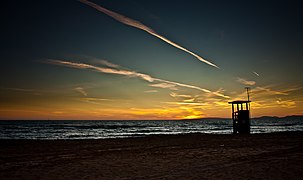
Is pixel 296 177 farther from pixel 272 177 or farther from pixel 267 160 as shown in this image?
pixel 267 160

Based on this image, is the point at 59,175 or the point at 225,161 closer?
the point at 59,175

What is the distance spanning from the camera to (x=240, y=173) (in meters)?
7.71

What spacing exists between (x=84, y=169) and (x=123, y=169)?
152 cm

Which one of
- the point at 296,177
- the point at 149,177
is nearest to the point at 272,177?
the point at 296,177

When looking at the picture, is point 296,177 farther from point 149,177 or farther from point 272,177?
point 149,177

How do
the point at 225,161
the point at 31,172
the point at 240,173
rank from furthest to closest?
1. the point at 225,161
2. the point at 31,172
3. the point at 240,173

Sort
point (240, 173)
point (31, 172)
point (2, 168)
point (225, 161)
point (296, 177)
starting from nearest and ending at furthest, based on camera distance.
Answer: point (296, 177) < point (240, 173) < point (31, 172) < point (2, 168) < point (225, 161)

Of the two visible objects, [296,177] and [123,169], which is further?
Answer: [123,169]

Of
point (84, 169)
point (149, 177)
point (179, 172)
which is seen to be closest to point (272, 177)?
point (179, 172)

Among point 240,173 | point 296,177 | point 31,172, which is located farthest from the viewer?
point 31,172

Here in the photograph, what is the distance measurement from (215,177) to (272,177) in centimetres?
171

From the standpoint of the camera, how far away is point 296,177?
277 inches

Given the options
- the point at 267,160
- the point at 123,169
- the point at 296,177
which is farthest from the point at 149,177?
the point at 267,160

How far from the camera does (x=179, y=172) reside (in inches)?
319
